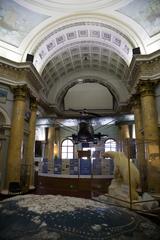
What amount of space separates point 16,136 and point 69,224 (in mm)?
7625

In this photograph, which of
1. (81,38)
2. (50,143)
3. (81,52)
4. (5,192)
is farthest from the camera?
(50,143)

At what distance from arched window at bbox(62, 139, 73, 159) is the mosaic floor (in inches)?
649

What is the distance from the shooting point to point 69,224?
3133 mm

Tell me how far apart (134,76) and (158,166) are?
6703mm

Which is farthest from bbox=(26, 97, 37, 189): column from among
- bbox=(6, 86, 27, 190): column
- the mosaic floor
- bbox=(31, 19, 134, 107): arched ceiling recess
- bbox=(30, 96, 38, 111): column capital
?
the mosaic floor

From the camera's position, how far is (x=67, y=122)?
57.0 feet

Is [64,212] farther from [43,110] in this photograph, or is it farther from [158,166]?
[43,110]

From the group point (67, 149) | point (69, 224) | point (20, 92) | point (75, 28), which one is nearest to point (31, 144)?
point (20, 92)

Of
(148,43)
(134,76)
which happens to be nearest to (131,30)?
(148,43)

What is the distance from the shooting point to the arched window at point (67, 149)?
67.0 ft

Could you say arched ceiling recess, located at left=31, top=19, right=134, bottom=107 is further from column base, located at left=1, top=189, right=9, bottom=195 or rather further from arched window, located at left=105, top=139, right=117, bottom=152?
column base, located at left=1, top=189, right=9, bottom=195

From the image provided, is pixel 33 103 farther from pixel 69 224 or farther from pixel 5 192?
pixel 69 224

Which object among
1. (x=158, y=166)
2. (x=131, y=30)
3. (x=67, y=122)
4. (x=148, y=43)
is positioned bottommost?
(x=158, y=166)

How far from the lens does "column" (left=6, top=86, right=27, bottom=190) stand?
9.59m
